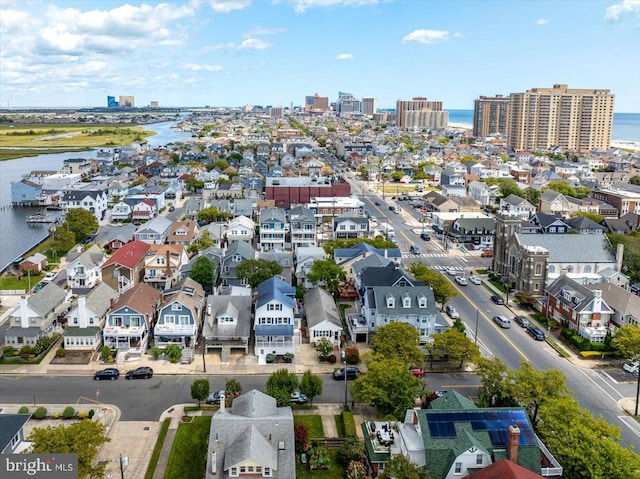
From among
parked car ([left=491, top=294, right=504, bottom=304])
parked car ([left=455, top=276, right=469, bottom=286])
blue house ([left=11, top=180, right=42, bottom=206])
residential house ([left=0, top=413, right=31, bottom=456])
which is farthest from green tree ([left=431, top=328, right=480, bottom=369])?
blue house ([left=11, top=180, right=42, bottom=206])

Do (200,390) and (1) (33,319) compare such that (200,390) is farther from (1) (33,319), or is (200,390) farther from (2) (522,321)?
(2) (522,321)

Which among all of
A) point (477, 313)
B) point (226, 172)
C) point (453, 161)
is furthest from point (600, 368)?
point (453, 161)

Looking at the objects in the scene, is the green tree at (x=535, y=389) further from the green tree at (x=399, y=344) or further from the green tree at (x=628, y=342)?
the green tree at (x=628, y=342)

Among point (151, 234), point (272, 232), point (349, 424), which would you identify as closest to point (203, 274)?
point (272, 232)

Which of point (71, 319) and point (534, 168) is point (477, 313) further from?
point (534, 168)

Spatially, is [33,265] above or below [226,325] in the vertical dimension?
below

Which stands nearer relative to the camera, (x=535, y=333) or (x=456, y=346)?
(x=456, y=346)
